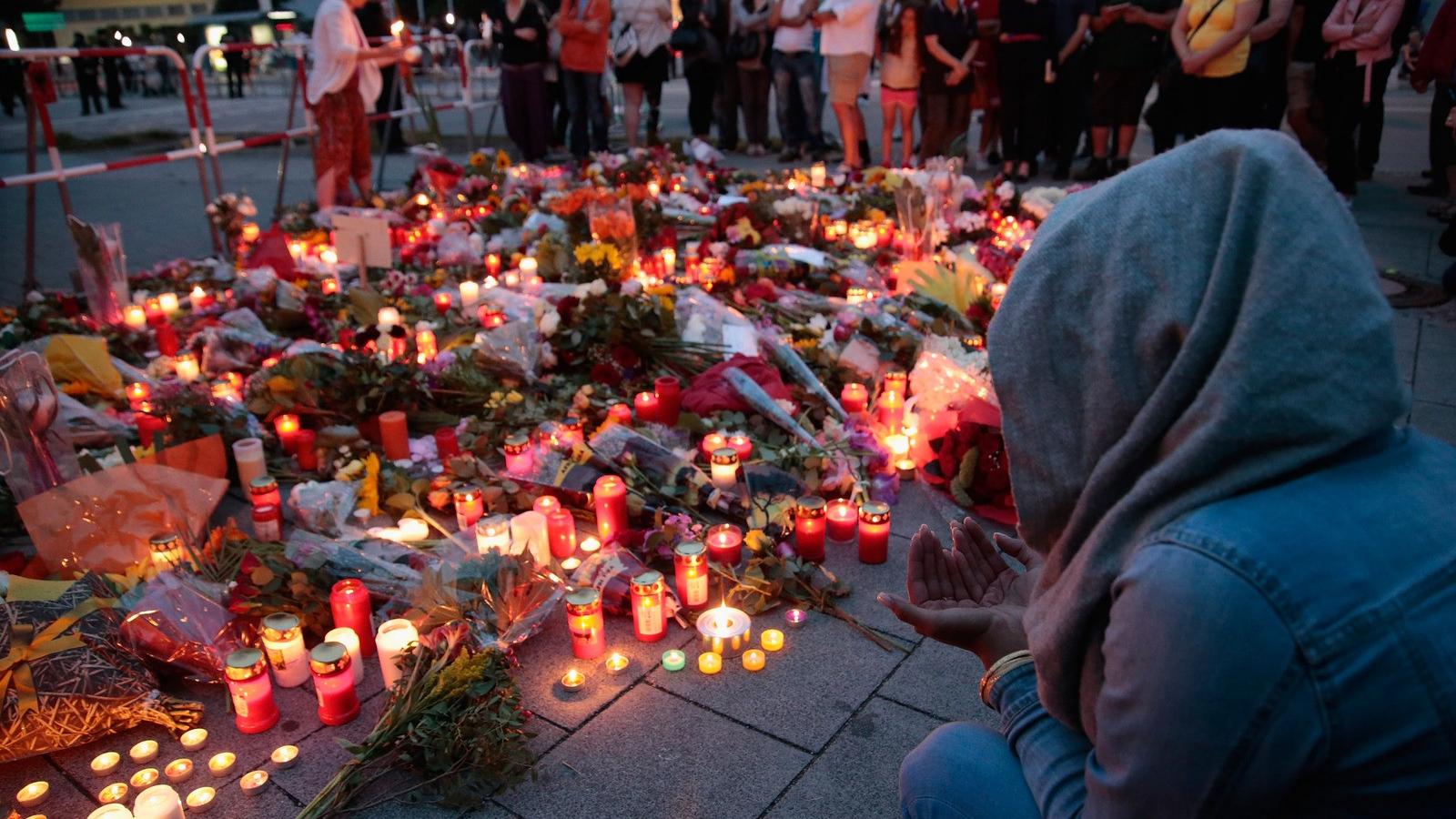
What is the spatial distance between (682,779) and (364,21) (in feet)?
27.2

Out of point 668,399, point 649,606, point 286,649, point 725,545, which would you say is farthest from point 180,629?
point 668,399

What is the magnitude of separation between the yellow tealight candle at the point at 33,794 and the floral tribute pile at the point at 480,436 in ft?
0.27

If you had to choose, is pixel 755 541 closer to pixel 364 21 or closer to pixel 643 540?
pixel 643 540

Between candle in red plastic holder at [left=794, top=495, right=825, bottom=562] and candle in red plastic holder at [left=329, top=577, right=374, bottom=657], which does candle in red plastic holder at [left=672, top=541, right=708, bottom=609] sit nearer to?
candle in red plastic holder at [left=794, top=495, right=825, bottom=562]

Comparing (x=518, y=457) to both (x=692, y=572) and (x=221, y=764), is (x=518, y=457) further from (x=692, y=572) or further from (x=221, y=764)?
(x=221, y=764)

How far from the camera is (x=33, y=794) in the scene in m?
2.09

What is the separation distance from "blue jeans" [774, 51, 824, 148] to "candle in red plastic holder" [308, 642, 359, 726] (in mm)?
7881

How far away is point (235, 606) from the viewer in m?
2.52

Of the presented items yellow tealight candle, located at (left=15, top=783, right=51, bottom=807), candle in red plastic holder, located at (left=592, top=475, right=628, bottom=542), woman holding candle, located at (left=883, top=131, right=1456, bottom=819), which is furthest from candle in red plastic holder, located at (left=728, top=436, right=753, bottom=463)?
woman holding candle, located at (left=883, top=131, right=1456, bottom=819)

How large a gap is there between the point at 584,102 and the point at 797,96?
6.59 ft

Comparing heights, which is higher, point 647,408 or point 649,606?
point 647,408

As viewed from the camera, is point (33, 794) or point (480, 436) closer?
point (33, 794)

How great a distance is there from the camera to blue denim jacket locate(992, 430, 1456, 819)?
2.92 feet

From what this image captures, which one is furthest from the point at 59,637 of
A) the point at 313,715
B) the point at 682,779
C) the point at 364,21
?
the point at 364,21
